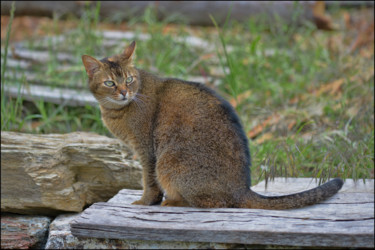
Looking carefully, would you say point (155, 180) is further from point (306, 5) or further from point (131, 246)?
point (306, 5)

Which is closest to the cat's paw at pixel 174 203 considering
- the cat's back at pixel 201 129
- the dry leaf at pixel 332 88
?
the cat's back at pixel 201 129

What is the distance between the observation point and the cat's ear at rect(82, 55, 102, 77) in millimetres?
3242

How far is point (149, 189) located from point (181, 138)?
0.49 meters

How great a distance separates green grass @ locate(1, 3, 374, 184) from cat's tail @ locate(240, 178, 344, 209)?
1.65 ft

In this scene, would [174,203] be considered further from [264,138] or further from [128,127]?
[264,138]

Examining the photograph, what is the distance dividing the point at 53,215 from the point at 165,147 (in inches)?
57.2

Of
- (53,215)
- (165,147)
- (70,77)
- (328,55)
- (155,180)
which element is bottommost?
(53,215)

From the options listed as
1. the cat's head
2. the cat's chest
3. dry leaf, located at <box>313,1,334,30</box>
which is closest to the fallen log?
the cat's chest

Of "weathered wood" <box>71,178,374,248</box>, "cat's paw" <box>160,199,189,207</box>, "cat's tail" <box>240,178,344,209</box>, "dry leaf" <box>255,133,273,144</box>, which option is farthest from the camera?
"dry leaf" <box>255,133,273,144</box>

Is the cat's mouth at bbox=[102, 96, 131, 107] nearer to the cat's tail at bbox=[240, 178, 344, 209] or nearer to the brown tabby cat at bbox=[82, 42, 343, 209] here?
the brown tabby cat at bbox=[82, 42, 343, 209]

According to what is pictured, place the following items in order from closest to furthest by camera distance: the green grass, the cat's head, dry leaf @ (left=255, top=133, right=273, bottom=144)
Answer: the cat's head < the green grass < dry leaf @ (left=255, top=133, right=273, bottom=144)

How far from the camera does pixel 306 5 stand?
6867mm

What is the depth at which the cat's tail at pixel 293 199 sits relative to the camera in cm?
283

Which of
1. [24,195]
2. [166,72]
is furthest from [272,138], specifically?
[24,195]
